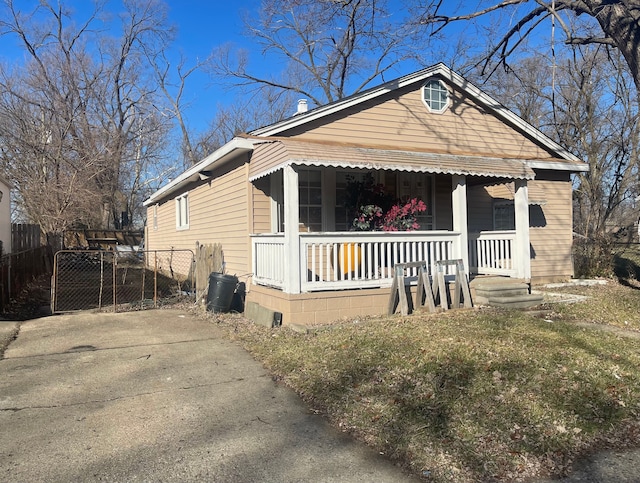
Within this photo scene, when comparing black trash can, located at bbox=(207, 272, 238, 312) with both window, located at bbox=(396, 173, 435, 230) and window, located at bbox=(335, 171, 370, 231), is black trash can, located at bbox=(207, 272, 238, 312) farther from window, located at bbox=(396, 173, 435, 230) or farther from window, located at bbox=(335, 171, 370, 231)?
window, located at bbox=(396, 173, 435, 230)

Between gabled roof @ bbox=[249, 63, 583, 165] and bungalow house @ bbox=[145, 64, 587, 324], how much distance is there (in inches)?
1.0

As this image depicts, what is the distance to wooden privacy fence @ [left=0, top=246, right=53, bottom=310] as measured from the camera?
31.4ft

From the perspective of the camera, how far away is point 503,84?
23.5m

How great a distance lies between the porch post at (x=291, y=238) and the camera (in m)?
7.57

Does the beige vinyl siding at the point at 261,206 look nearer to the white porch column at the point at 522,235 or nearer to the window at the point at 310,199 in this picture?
the window at the point at 310,199

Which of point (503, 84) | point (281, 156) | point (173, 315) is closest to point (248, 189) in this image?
point (281, 156)

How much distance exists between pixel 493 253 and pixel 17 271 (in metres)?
10.8

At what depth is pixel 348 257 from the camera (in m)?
8.04

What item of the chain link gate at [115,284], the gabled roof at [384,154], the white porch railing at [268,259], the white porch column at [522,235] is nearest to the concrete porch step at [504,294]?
the white porch column at [522,235]

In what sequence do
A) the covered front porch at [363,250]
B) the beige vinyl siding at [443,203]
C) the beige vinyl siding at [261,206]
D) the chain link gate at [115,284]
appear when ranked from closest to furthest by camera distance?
1. the covered front porch at [363,250]
2. the beige vinyl siding at [261,206]
3. the chain link gate at [115,284]
4. the beige vinyl siding at [443,203]

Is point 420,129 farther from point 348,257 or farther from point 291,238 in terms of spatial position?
point 291,238

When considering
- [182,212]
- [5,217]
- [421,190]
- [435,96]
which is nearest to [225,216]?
[421,190]

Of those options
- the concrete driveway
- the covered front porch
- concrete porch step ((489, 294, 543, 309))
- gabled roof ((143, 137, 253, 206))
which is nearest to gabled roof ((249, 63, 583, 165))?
gabled roof ((143, 137, 253, 206))

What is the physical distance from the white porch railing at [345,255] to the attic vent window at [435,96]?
3.53 m
